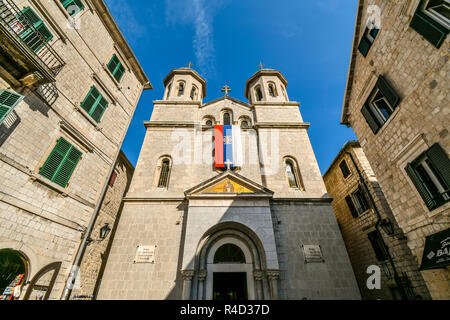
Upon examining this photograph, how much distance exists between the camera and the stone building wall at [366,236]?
9.55 m

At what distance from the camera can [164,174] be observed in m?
11.8

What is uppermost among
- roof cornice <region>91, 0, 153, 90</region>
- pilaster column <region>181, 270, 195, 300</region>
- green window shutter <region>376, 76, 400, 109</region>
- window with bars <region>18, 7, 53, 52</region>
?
roof cornice <region>91, 0, 153, 90</region>

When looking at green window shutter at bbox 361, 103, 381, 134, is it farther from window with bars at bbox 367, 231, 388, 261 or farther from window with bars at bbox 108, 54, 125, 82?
window with bars at bbox 108, 54, 125, 82

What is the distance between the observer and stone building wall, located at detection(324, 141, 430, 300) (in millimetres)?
9547

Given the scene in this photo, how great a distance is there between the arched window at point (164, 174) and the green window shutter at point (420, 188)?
10.8 meters

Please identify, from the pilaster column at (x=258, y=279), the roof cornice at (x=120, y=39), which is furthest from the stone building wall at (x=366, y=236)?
the roof cornice at (x=120, y=39)

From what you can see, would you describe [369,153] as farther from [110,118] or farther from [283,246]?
[110,118]

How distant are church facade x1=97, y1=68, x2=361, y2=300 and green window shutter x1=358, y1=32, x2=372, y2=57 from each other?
5.34 m

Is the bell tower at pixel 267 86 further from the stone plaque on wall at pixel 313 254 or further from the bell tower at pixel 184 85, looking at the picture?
the stone plaque on wall at pixel 313 254

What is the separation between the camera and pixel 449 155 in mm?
5254

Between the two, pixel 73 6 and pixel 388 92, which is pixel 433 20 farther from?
pixel 73 6

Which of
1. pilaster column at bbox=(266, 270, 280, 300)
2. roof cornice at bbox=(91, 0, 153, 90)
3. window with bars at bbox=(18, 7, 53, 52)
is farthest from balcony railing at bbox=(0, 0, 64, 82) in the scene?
pilaster column at bbox=(266, 270, 280, 300)

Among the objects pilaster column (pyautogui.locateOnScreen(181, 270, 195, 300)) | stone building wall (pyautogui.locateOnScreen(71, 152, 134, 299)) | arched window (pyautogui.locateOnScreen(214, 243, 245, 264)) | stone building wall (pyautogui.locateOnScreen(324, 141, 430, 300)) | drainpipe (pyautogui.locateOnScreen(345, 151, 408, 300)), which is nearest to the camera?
pilaster column (pyautogui.locateOnScreen(181, 270, 195, 300))

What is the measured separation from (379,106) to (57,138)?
13388mm
